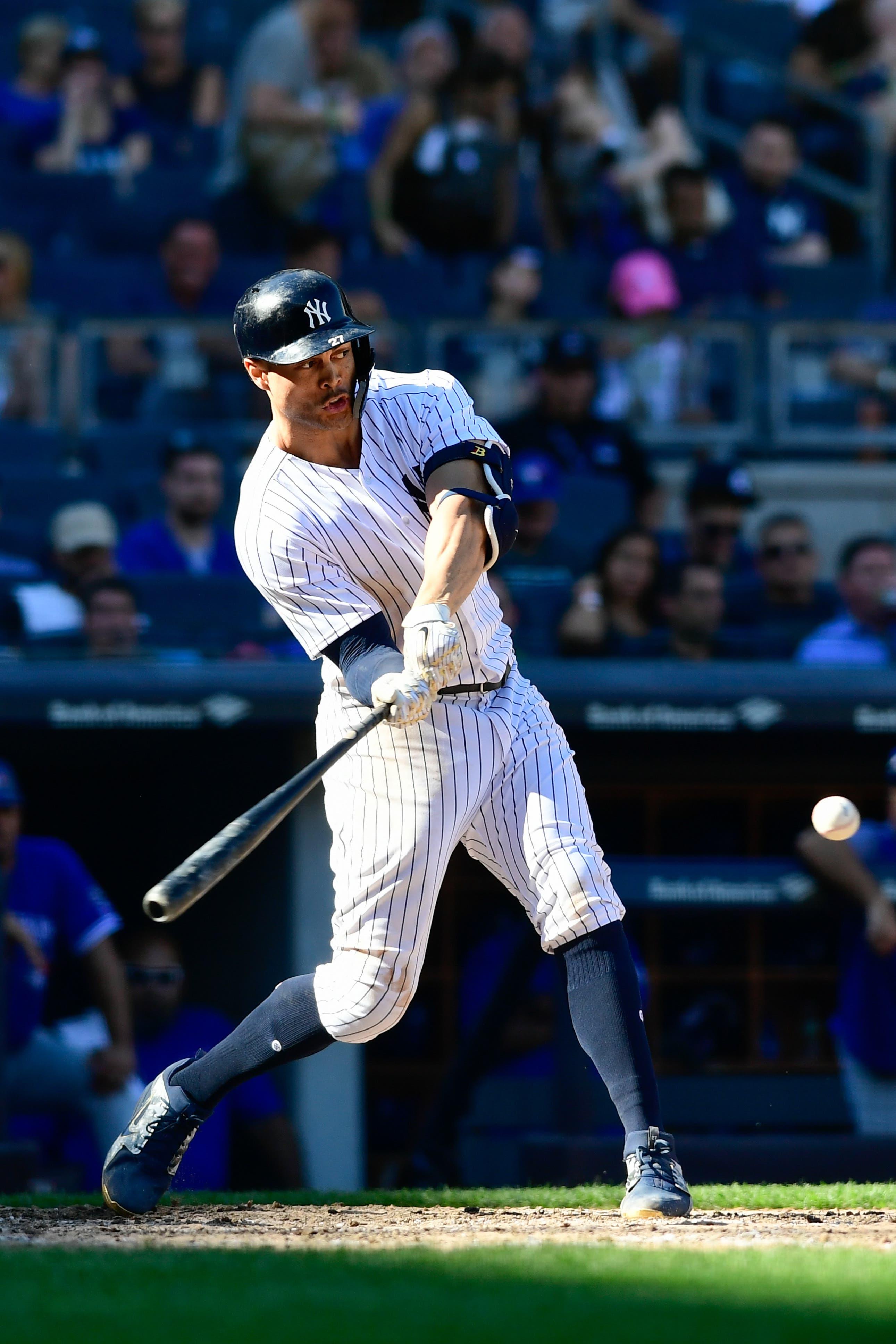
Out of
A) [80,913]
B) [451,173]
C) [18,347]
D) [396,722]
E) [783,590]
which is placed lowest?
[80,913]

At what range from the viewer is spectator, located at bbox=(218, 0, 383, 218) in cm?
827

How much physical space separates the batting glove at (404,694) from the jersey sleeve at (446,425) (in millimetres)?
403

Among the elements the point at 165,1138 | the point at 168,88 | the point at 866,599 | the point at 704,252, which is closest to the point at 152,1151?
the point at 165,1138

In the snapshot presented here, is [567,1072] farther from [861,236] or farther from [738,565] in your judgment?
[861,236]

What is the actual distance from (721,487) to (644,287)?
1543 millimetres

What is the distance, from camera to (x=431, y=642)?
9.91ft

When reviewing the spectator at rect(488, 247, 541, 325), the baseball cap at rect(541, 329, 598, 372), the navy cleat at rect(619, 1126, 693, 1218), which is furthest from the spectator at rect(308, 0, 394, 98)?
the navy cleat at rect(619, 1126, 693, 1218)

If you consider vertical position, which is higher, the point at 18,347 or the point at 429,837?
the point at 18,347

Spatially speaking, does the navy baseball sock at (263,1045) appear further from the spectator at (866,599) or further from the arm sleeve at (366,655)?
the spectator at (866,599)

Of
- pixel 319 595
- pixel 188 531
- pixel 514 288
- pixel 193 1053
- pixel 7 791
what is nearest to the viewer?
pixel 319 595

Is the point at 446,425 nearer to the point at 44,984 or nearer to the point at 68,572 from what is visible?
the point at 44,984

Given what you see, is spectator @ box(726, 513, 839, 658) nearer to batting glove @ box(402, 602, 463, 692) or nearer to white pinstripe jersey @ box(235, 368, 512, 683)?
white pinstripe jersey @ box(235, 368, 512, 683)

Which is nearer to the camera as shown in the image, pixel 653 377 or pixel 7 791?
pixel 7 791

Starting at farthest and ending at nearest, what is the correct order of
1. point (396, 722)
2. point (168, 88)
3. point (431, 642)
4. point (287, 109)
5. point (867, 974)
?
1. point (168, 88)
2. point (287, 109)
3. point (867, 974)
4. point (396, 722)
5. point (431, 642)
